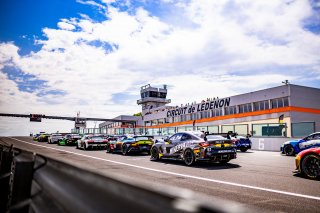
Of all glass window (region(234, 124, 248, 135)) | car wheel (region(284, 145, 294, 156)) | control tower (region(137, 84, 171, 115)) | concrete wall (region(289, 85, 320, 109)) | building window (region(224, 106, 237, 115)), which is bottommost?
car wheel (region(284, 145, 294, 156))

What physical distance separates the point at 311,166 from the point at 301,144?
8.62 meters

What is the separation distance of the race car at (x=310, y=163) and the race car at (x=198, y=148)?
3.20m

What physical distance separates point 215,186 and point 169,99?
102163 millimetres

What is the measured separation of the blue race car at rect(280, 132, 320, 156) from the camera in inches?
537

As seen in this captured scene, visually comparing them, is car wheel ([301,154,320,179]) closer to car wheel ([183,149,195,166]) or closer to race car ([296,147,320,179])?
race car ([296,147,320,179])

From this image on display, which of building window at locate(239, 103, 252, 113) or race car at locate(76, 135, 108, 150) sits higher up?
building window at locate(239, 103, 252, 113)

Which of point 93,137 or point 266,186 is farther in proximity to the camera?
point 93,137

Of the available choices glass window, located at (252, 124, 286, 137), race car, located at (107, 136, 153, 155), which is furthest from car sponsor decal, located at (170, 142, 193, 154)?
glass window, located at (252, 124, 286, 137)

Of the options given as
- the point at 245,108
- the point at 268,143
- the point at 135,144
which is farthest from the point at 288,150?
the point at 245,108

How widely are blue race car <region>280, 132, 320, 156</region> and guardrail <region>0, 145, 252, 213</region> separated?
13.8 meters

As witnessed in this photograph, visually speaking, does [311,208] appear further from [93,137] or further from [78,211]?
[93,137]

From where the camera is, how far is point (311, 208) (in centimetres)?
455

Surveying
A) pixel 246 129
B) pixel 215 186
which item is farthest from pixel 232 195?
pixel 246 129

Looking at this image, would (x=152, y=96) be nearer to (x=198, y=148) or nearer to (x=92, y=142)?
(x=92, y=142)
